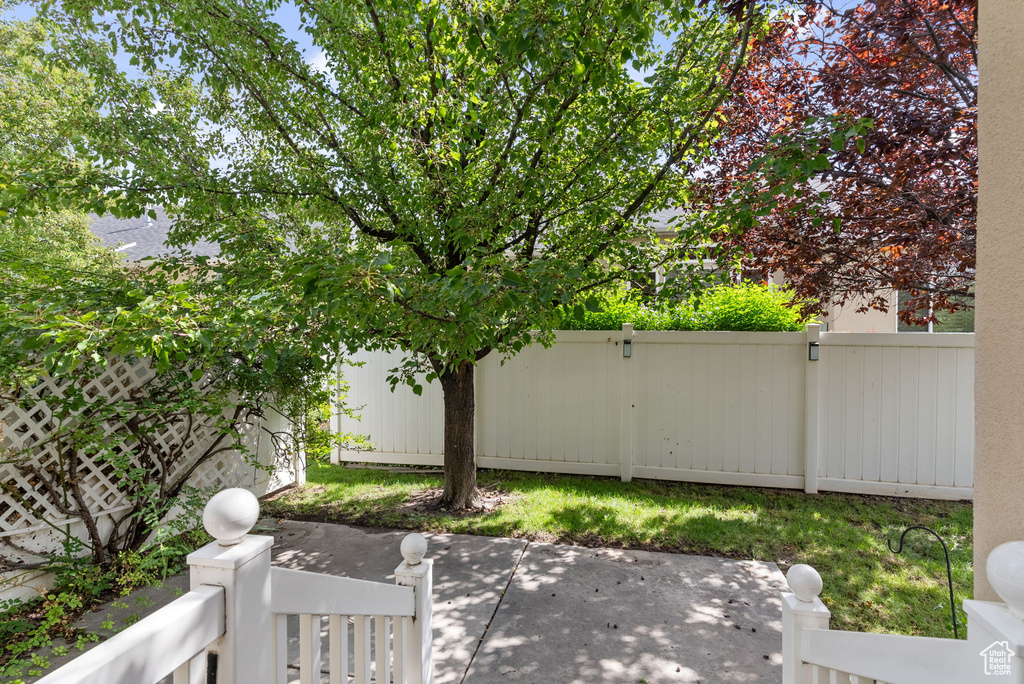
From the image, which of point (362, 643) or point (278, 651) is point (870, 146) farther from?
point (278, 651)

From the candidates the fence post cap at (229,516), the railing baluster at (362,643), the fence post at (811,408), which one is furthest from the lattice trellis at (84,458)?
the fence post at (811,408)

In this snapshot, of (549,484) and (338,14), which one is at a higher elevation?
(338,14)

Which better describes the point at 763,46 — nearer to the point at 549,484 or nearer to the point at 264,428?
the point at 549,484

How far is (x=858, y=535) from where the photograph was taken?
13.1 feet

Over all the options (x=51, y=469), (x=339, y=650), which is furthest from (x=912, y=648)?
(x=51, y=469)

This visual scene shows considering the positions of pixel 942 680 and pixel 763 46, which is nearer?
pixel 942 680

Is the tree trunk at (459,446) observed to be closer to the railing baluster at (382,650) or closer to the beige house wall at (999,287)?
the railing baluster at (382,650)

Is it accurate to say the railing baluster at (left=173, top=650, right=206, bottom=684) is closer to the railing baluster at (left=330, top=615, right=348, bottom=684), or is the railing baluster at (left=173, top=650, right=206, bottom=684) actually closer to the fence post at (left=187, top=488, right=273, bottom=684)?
the fence post at (left=187, top=488, right=273, bottom=684)

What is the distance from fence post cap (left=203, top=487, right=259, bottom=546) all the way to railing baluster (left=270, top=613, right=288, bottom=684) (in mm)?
372

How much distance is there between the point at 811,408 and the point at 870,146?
2551 mm

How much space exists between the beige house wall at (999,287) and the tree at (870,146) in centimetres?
118

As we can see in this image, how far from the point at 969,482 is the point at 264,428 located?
6456 mm

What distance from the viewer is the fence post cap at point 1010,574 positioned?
2.85ft

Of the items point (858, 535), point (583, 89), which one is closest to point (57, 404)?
point (583, 89)
